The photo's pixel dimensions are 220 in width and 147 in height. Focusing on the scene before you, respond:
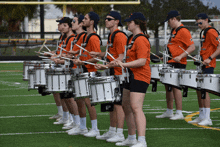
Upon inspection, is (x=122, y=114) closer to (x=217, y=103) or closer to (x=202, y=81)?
(x=202, y=81)

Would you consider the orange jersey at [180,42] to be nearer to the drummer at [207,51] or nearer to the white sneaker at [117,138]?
the drummer at [207,51]

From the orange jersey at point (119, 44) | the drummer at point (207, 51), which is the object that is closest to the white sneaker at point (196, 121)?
the drummer at point (207, 51)

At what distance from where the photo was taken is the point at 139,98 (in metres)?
5.34

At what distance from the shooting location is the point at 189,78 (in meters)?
Answer: 6.85

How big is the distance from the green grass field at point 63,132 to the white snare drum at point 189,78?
2.44 ft

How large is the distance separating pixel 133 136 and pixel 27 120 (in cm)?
291

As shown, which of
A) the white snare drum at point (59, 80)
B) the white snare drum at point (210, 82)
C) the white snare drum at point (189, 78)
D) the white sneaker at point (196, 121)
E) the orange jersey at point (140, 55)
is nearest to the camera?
the orange jersey at point (140, 55)

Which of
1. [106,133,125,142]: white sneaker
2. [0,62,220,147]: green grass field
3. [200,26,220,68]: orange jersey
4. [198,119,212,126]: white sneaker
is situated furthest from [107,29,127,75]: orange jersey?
[198,119,212,126]: white sneaker

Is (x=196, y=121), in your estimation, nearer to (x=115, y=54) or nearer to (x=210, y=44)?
(x=210, y=44)

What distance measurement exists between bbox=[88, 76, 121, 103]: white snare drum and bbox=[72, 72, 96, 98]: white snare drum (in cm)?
35

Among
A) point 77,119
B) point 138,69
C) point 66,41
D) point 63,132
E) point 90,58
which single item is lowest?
point 63,132

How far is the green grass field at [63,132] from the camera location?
20.1ft

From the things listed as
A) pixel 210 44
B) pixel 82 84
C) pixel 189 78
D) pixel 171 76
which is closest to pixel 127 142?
pixel 82 84

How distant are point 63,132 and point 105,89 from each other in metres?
1.88
